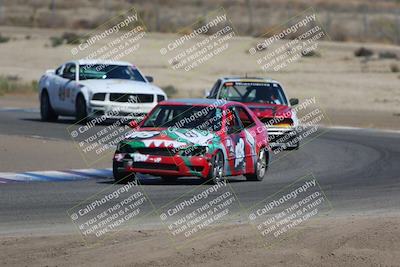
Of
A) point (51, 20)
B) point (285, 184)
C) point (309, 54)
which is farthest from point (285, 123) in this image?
point (51, 20)

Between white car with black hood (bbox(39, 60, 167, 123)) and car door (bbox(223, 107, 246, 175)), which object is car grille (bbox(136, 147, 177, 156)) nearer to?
car door (bbox(223, 107, 246, 175))

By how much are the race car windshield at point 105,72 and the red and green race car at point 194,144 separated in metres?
9.61

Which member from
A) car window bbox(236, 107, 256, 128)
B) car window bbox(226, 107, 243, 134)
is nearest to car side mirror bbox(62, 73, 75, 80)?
car window bbox(236, 107, 256, 128)

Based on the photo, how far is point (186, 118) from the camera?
54.7 feet

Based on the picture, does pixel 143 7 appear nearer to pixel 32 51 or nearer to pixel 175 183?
pixel 32 51

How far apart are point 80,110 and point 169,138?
1056cm

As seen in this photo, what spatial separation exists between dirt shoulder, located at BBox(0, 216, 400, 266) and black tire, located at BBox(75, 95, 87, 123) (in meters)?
14.1

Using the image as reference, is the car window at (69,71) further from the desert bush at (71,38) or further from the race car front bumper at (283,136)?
the desert bush at (71,38)

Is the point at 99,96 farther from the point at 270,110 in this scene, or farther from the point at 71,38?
the point at 71,38

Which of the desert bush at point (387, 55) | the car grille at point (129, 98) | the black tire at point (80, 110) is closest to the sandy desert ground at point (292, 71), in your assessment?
the desert bush at point (387, 55)

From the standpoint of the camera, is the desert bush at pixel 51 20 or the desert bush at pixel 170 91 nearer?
the desert bush at pixel 170 91

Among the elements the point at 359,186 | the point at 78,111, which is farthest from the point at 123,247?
the point at 78,111

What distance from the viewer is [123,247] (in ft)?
36.6

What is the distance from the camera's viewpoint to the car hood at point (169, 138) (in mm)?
15977
